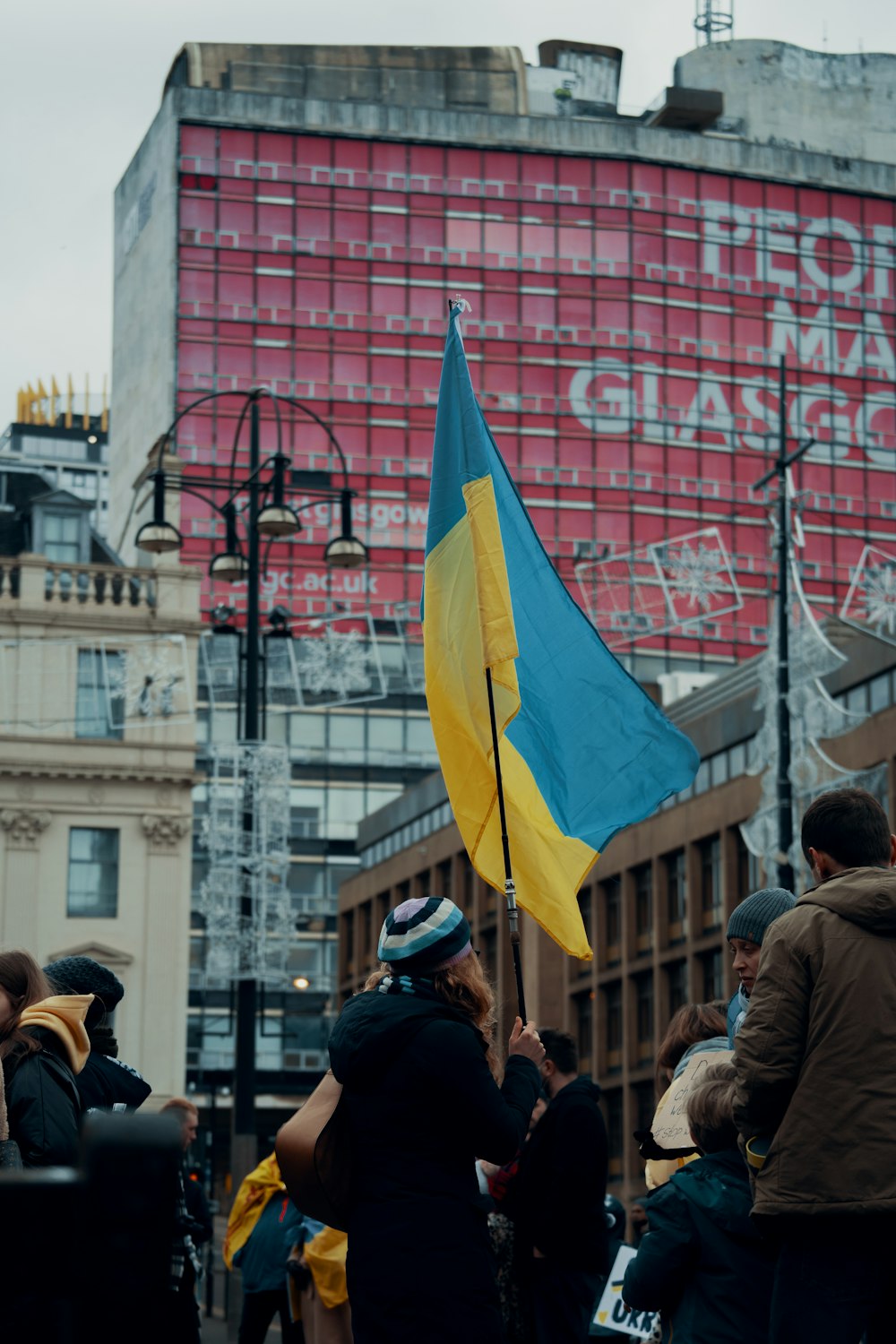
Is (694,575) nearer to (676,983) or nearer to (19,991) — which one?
(676,983)

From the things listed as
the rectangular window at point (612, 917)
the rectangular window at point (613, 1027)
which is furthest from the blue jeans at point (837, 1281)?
the rectangular window at point (612, 917)

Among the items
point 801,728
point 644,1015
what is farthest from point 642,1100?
point 801,728

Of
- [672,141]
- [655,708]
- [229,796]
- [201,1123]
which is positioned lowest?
[201,1123]

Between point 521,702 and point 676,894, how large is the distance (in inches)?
2416

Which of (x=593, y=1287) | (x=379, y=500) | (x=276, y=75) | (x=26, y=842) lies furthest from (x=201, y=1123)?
(x=593, y=1287)

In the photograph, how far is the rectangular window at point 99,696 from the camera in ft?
160

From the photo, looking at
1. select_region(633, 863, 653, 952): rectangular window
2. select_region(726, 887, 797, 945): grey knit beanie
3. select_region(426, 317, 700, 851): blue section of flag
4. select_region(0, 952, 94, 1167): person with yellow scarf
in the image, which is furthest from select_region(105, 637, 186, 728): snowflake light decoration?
select_region(0, 952, 94, 1167): person with yellow scarf

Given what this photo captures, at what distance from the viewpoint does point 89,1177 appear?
6.05 ft

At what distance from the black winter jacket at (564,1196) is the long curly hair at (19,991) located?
249 centimetres

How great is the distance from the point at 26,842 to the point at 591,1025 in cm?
2976

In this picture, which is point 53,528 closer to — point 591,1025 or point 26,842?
point 26,842

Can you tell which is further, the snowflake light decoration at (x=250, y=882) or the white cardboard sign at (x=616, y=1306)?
the snowflake light decoration at (x=250, y=882)

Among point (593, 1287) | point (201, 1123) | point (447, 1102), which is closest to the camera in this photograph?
point (447, 1102)

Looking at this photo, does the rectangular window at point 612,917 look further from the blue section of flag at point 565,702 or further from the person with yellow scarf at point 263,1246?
the blue section of flag at point 565,702
